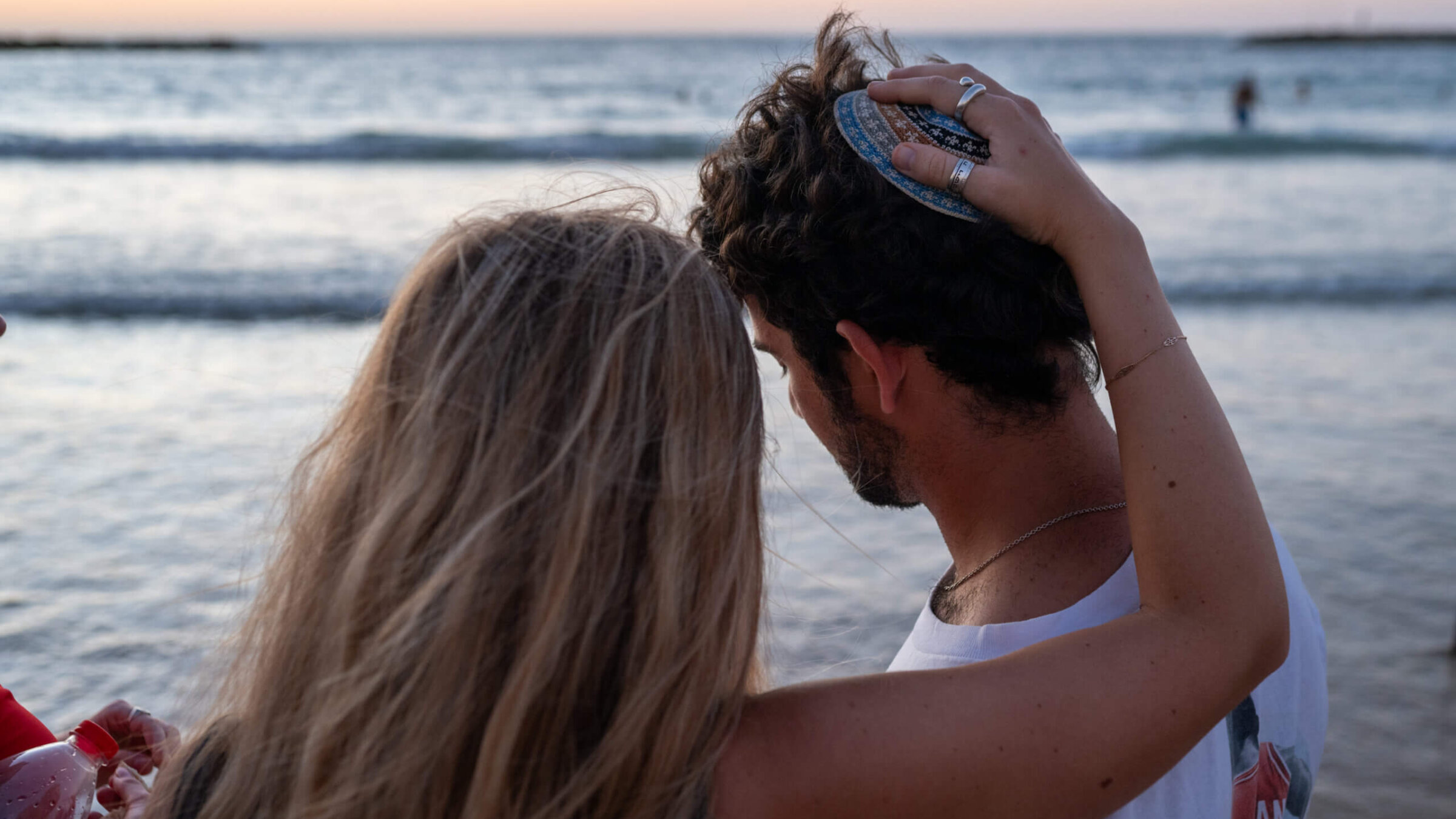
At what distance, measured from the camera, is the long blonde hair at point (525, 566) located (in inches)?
44.8

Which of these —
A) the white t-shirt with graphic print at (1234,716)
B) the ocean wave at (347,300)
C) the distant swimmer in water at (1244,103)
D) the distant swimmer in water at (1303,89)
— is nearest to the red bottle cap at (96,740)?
the white t-shirt with graphic print at (1234,716)

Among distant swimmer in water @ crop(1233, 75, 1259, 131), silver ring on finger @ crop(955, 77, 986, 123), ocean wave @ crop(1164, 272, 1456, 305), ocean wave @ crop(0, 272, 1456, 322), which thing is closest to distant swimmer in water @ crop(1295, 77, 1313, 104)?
distant swimmer in water @ crop(1233, 75, 1259, 131)

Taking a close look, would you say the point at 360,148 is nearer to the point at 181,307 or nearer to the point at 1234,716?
the point at 181,307

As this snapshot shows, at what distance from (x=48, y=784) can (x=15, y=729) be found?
23cm

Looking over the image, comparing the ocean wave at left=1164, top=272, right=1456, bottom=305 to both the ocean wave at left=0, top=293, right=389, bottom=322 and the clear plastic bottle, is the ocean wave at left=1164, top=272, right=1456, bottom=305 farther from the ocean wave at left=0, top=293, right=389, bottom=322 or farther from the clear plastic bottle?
the clear plastic bottle

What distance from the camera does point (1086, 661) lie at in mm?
1261

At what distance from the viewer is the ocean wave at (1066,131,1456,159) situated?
19078mm

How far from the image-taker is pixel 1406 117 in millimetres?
25688

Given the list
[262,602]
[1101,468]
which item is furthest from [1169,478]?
[262,602]

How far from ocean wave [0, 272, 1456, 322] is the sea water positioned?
0.04m

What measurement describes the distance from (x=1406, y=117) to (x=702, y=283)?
30.2m

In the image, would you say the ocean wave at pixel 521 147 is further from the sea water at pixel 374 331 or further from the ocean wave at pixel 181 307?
the ocean wave at pixel 181 307

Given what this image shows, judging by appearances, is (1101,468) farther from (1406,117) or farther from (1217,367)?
(1406,117)

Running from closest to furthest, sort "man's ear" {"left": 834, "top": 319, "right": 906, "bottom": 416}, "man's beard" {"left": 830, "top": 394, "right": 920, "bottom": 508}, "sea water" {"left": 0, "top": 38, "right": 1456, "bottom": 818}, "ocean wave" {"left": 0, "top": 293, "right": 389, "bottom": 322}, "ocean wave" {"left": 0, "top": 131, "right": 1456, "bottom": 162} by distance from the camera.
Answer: "man's ear" {"left": 834, "top": 319, "right": 906, "bottom": 416} < "man's beard" {"left": 830, "top": 394, "right": 920, "bottom": 508} < "sea water" {"left": 0, "top": 38, "right": 1456, "bottom": 818} < "ocean wave" {"left": 0, "top": 293, "right": 389, "bottom": 322} < "ocean wave" {"left": 0, "top": 131, "right": 1456, "bottom": 162}
